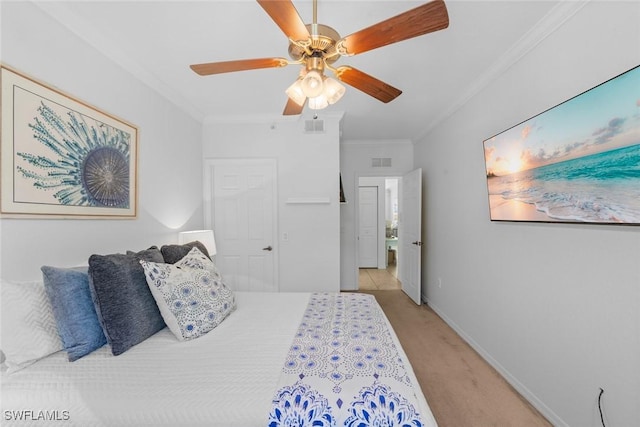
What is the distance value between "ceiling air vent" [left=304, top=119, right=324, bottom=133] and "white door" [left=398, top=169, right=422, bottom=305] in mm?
1611

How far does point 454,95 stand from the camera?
2.89m

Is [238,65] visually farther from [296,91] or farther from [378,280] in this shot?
[378,280]

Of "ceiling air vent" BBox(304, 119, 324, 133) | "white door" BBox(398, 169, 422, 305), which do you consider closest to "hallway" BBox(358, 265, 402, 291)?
"white door" BBox(398, 169, 422, 305)

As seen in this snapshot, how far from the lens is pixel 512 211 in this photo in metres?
2.08

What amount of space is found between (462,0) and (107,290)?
8.35ft

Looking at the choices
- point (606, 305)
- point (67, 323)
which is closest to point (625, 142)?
point (606, 305)

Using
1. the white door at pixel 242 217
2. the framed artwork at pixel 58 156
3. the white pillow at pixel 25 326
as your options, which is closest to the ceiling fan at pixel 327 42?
the framed artwork at pixel 58 156

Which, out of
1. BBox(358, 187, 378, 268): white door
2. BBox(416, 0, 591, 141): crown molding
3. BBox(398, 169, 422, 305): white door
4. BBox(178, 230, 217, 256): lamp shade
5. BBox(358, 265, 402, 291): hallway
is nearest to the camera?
BBox(416, 0, 591, 141): crown molding

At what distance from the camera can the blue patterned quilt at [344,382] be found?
1012mm

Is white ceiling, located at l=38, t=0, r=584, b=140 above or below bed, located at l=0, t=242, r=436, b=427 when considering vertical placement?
above

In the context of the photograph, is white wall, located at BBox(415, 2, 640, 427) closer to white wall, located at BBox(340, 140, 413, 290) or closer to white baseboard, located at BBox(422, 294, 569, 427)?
white baseboard, located at BBox(422, 294, 569, 427)

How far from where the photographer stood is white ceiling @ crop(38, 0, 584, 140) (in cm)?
167

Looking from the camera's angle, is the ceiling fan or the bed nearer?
the bed

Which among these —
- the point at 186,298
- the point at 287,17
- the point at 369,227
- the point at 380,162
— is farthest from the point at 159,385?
the point at 369,227
